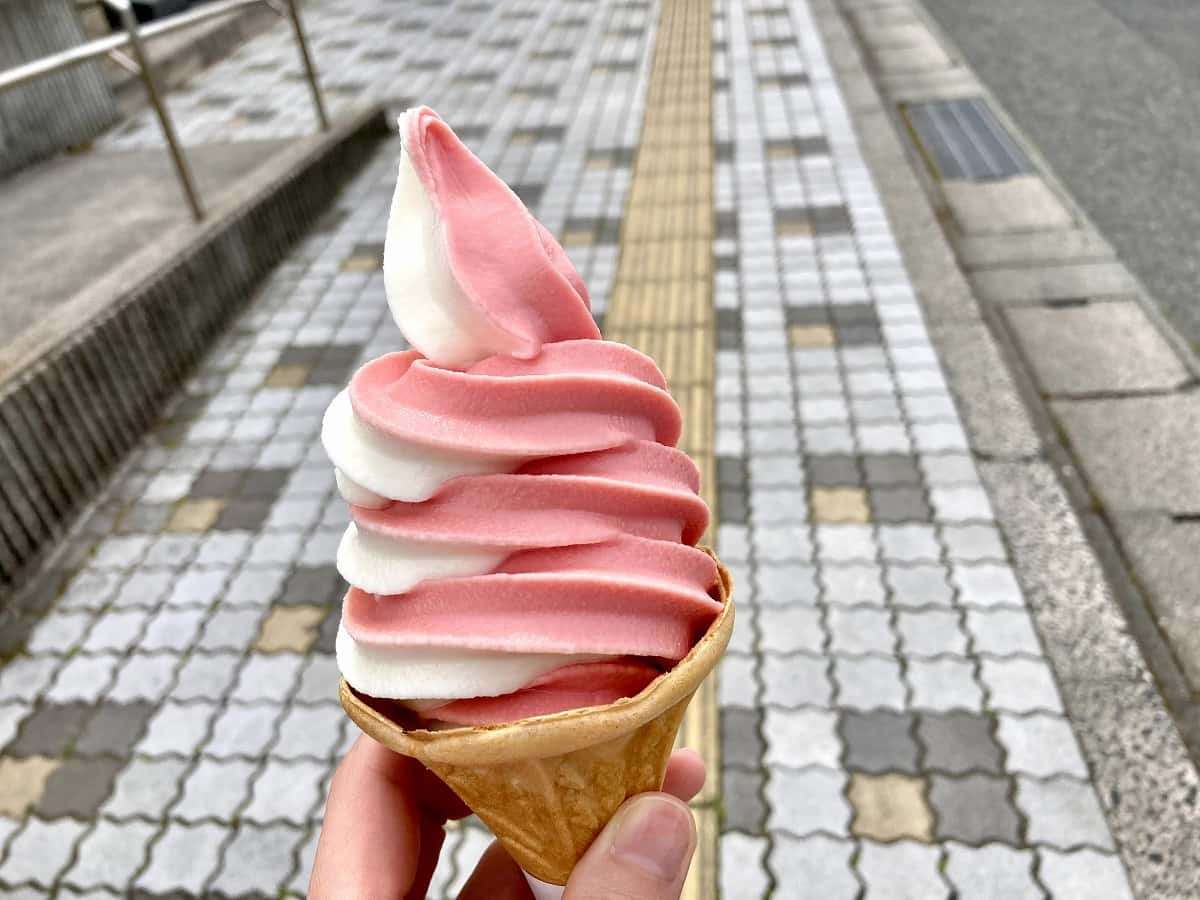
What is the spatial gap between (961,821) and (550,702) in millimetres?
1526

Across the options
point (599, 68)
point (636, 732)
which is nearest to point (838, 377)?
point (636, 732)

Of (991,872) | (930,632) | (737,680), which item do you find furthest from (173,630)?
(991,872)

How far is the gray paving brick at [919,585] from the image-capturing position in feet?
9.32

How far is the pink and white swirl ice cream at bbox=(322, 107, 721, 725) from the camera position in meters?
1.25

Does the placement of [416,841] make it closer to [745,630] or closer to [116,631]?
[745,630]

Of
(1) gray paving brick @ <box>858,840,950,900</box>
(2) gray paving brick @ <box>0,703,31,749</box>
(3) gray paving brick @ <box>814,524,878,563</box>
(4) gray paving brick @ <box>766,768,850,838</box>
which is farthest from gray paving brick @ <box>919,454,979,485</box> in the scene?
(2) gray paving brick @ <box>0,703,31,749</box>

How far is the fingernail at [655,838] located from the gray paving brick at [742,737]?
113 cm

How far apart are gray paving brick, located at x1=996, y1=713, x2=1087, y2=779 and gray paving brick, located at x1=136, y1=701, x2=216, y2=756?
2.27 metres

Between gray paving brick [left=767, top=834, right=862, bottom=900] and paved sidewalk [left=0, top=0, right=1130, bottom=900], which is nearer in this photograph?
gray paving brick [left=767, top=834, right=862, bottom=900]

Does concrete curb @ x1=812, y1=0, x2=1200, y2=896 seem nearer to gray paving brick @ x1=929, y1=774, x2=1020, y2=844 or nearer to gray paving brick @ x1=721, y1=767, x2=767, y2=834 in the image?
gray paving brick @ x1=929, y1=774, x2=1020, y2=844

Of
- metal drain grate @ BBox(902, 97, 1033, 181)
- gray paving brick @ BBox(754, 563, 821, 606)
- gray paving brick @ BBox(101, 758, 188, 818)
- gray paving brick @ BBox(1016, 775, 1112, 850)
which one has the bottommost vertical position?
gray paving brick @ BBox(1016, 775, 1112, 850)

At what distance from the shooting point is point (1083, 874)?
7.02 feet

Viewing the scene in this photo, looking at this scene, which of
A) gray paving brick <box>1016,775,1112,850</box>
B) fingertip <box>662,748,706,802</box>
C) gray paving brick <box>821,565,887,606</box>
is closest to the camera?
fingertip <box>662,748,706,802</box>

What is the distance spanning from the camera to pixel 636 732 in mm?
1343
